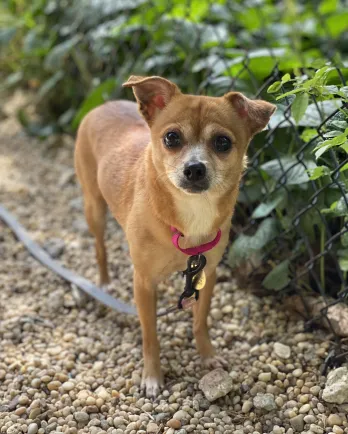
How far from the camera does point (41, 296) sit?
2996 mm

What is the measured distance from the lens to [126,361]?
2.55m

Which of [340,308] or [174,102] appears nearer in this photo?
[174,102]

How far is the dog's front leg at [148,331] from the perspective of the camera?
91.4 inches

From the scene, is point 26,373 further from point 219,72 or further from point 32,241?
point 219,72

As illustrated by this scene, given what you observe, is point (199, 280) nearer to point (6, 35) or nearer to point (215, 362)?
point (215, 362)

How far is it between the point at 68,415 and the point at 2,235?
1.64 meters

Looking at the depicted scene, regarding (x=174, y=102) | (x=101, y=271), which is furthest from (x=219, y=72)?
(x=101, y=271)

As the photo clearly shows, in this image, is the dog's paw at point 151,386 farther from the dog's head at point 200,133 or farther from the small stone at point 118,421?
the dog's head at point 200,133

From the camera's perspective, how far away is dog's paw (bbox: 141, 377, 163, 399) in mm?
2346

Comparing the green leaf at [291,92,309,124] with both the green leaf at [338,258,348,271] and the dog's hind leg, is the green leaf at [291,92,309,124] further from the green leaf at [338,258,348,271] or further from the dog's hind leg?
the dog's hind leg

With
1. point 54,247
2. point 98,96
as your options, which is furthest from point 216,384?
point 98,96

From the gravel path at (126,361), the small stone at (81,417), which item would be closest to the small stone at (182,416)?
the gravel path at (126,361)

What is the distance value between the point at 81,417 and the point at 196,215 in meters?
0.90

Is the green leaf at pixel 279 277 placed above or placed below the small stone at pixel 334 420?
above
